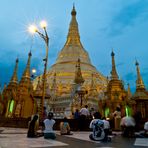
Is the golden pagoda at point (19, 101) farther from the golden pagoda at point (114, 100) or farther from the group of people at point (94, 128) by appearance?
the group of people at point (94, 128)

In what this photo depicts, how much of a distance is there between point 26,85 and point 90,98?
47.1 feet

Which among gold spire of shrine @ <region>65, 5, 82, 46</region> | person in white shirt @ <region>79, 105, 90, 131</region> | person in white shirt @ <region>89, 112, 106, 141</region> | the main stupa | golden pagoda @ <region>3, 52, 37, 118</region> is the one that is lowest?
person in white shirt @ <region>89, 112, 106, 141</region>

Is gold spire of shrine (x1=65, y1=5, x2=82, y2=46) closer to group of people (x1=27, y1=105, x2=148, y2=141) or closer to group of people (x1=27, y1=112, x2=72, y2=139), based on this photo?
group of people (x1=27, y1=105, x2=148, y2=141)

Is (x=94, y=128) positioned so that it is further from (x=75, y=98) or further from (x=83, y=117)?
(x=75, y=98)

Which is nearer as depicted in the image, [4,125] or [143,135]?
[143,135]

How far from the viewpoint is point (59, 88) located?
45.8 m

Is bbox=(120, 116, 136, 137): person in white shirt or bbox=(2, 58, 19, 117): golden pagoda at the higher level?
bbox=(2, 58, 19, 117): golden pagoda

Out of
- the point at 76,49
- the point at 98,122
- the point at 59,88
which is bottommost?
the point at 98,122

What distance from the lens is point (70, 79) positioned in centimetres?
4838

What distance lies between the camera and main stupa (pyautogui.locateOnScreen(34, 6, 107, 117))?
3862cm

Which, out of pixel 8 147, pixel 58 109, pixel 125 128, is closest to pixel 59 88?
pixel 58 109

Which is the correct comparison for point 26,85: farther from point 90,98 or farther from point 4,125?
point 90,98

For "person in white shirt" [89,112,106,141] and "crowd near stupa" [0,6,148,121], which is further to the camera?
"crowd near stupa" [0,6,148,121]

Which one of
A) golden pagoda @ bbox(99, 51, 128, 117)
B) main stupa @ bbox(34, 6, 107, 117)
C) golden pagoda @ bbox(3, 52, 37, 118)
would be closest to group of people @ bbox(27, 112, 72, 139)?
golden pagoda @ bbox(3, 52, 37, 118)
